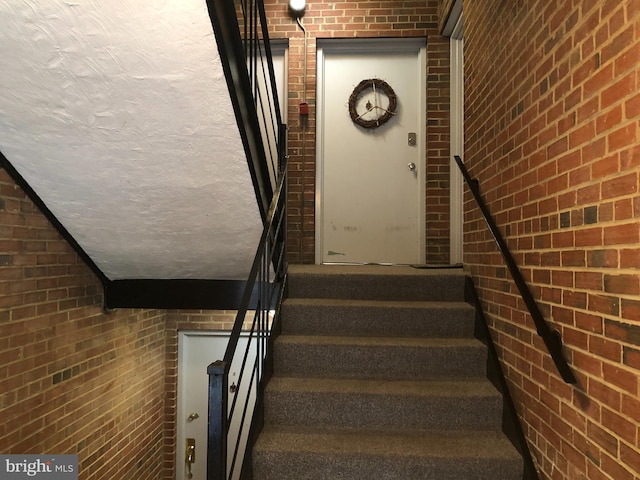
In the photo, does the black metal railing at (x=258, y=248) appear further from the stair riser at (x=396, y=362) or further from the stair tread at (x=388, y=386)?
the stair riser at (x=396, y=362)

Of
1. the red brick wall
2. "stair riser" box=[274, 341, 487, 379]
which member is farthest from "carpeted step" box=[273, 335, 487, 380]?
the red brick wall

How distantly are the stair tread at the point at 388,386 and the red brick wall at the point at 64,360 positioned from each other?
1.31m

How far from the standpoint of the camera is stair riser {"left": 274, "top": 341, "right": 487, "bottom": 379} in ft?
6.91

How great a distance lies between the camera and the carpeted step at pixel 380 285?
252 centimetres

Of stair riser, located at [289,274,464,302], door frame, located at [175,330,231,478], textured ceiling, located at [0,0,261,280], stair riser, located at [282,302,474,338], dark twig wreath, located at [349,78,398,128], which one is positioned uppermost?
dark twig wreath, located at [349,78,398,128]

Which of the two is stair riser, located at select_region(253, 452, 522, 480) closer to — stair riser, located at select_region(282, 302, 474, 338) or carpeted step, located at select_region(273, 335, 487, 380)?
carpeted step, located at select_region(273, 335, 487, 380)

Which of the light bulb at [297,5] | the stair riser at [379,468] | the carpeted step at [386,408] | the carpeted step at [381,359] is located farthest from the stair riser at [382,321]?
the light bulb at [297,5]

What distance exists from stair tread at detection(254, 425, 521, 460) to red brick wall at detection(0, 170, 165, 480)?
1324mm

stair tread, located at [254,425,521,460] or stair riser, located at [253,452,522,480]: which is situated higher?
stair tread, located at [254,425,521,460]

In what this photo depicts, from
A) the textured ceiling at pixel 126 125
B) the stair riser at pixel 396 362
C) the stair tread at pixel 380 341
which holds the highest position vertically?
the textured ceiling at pixel 126 125

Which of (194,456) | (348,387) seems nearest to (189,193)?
(348,387)

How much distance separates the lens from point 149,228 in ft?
7.52

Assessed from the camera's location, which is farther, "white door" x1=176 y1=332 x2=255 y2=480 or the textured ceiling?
"white door" x1=176 y1=332 x2=255 y2=480

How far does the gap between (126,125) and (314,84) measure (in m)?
2.21
